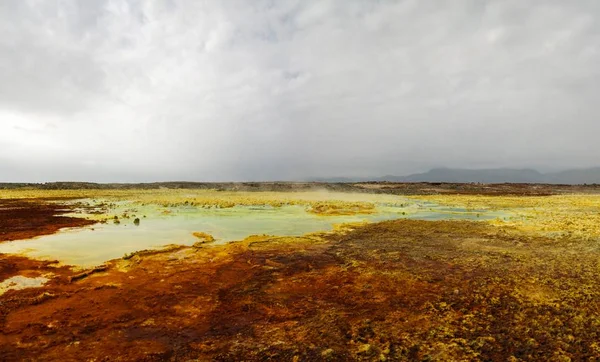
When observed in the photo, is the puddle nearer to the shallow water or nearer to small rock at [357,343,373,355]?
the shallow water

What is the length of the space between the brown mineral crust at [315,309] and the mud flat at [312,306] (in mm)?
37

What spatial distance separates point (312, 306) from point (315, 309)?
0.21m

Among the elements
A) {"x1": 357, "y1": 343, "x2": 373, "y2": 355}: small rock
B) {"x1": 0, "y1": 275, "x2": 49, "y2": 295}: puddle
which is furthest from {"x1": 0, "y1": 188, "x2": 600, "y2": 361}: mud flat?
{"x1": 0, "y1": 275, "x2": 49, "y2": 295}: puddle

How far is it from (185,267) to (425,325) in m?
8.57

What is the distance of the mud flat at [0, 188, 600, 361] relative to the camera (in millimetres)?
6531

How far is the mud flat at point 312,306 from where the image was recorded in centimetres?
653

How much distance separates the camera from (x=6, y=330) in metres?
7.28

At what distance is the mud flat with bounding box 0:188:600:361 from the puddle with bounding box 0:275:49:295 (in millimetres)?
215

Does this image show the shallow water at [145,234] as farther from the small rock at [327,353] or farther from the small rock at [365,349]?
the small rock at [365,349]

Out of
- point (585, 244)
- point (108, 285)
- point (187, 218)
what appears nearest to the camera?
point (108, 285)

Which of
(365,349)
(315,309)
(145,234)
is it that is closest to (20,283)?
(145,234)

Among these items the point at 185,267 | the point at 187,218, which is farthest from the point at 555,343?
the point at 187,218

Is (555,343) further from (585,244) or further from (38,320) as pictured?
(585,244)

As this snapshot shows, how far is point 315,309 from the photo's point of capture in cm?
845
